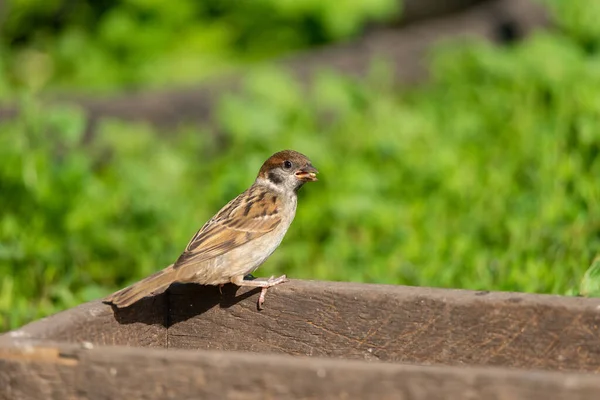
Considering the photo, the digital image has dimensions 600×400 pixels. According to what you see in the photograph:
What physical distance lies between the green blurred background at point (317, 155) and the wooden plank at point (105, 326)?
62.2 inches

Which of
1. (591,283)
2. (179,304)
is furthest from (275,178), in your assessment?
(591,283)

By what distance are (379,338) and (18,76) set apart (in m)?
7.19

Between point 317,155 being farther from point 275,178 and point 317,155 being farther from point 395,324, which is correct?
point 395,324

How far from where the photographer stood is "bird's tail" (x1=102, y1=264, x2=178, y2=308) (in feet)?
13.4

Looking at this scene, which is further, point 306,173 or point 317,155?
point 317,155

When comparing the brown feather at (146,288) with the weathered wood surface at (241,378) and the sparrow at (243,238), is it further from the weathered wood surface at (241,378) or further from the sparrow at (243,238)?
the weathered wood surface at (241,378)

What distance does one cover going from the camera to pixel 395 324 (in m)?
4.10

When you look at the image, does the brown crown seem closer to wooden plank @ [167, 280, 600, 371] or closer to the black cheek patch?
the black cheek patch

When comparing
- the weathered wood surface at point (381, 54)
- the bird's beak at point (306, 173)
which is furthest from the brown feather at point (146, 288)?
the weathered wood surface at point (381, 54)

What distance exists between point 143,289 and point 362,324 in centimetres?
79

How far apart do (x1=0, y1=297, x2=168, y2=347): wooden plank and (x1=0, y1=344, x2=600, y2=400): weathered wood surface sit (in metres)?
0.19

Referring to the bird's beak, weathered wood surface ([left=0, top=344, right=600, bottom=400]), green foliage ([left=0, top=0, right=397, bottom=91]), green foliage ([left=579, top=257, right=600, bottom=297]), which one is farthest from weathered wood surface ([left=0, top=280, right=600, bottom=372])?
green foliage ([left=0, top=0, right=397, bottom=91])

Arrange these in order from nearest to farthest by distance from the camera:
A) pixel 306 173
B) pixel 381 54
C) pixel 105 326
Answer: pixel 105 326 → pixel 306 173 → pixel 381 54

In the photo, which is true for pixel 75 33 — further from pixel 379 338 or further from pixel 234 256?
pixel 379 338
